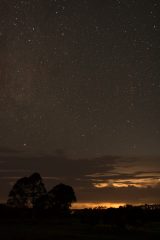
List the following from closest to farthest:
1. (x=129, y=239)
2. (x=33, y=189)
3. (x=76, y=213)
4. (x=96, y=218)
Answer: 1. (x=129, y=239)
2. (x=96, y=218)
3. (x=76, y=213)
4. (x=33, y=189)

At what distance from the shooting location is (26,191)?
84625 mm

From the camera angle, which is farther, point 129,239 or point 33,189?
point 33,189

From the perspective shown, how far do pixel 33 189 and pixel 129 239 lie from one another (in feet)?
165

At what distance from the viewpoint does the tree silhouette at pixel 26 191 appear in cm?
8456

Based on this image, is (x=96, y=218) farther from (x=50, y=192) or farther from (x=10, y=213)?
(x=50, y=192)

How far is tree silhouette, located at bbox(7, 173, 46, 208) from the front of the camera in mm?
84562

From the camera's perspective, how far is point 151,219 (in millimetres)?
64938

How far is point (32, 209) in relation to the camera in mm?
80188

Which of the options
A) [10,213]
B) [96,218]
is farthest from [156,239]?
[10,213]

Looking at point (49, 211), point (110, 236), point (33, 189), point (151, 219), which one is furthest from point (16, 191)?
point (110, 236)

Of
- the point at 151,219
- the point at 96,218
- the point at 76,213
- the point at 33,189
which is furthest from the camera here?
the point at 33,189

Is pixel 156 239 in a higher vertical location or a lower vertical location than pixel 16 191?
lower

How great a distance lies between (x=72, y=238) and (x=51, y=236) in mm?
1840

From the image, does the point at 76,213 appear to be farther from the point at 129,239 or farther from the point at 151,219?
the point at 129,239
